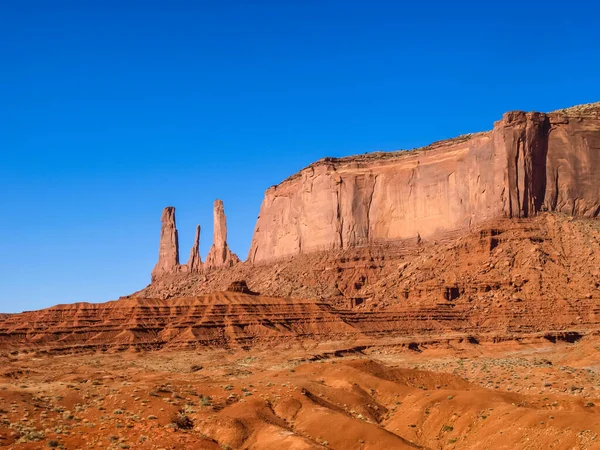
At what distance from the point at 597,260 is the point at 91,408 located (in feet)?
219

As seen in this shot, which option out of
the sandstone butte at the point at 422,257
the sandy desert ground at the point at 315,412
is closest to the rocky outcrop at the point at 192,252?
the sandstone butte at the point at 422,257

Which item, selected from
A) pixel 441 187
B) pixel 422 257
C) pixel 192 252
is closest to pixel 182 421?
pixel 422 257

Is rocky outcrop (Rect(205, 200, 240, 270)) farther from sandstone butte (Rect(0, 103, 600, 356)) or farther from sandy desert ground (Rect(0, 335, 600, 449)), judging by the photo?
sandy desert ground (Rect(0, 335, 600, 449))

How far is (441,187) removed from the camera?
111 meters

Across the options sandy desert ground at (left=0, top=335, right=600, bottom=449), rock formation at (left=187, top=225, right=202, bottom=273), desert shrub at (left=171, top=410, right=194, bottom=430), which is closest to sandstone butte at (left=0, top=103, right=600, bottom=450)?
sandy desert ground at (left=0, top=335, right=600, bottom=449)

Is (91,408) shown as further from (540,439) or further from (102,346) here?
(102,346)

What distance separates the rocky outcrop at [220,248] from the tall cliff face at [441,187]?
16.6ft

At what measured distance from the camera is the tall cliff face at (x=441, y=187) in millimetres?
97938

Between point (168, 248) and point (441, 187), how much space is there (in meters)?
75.5

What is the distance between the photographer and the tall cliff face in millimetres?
97938

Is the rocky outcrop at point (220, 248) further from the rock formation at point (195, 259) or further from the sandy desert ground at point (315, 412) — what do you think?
the sandy desert ground at point (315, 412)

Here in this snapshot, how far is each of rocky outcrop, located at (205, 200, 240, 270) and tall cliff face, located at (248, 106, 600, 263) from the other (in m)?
5.04

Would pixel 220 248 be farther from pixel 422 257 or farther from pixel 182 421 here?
pixel 182 421

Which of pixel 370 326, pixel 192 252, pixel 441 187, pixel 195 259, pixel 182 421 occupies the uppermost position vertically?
pixel 441 187
